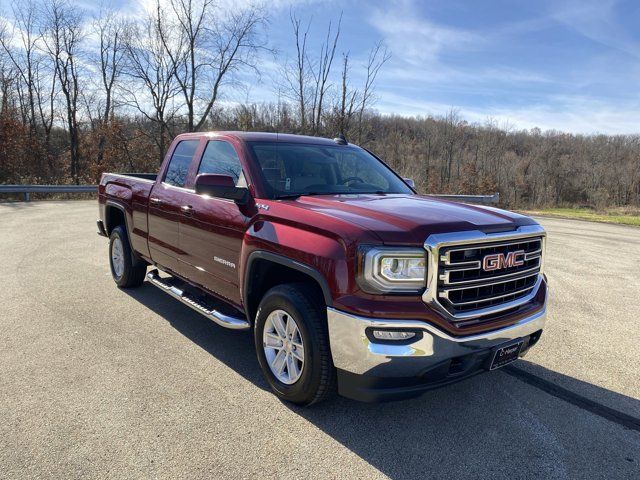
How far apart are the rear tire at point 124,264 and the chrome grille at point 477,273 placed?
173 inches

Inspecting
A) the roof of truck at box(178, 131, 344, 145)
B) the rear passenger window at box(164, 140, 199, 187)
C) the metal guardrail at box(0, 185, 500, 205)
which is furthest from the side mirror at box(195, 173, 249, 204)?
the metal guardrail at box(0, 185, 500, 205)

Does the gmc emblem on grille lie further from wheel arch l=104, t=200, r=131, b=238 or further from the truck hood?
wheel arch l=104, t=200, r=131, b=238

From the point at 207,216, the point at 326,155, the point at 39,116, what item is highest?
the point at 39,116

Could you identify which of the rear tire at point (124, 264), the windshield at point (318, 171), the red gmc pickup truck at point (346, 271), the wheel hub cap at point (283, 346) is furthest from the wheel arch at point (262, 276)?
the rear tire at point (124, 264)

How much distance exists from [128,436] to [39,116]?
41.5m

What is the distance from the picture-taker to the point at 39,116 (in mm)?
36531

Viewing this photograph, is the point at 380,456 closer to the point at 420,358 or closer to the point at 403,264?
the point at 420,358

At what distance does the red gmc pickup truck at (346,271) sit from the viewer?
104 inches

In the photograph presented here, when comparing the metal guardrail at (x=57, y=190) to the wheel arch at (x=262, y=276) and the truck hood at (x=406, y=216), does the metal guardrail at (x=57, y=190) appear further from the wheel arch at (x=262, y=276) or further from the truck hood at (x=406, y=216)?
the wheel arch at (x=262, y=276)

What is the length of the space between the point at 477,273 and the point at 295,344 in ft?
4.25

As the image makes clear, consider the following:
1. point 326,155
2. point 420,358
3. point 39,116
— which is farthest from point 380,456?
point 39,116

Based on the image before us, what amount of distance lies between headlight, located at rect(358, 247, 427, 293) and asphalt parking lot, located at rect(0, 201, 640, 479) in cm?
100

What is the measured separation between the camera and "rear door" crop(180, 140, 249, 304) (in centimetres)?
374

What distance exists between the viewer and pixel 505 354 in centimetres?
299
